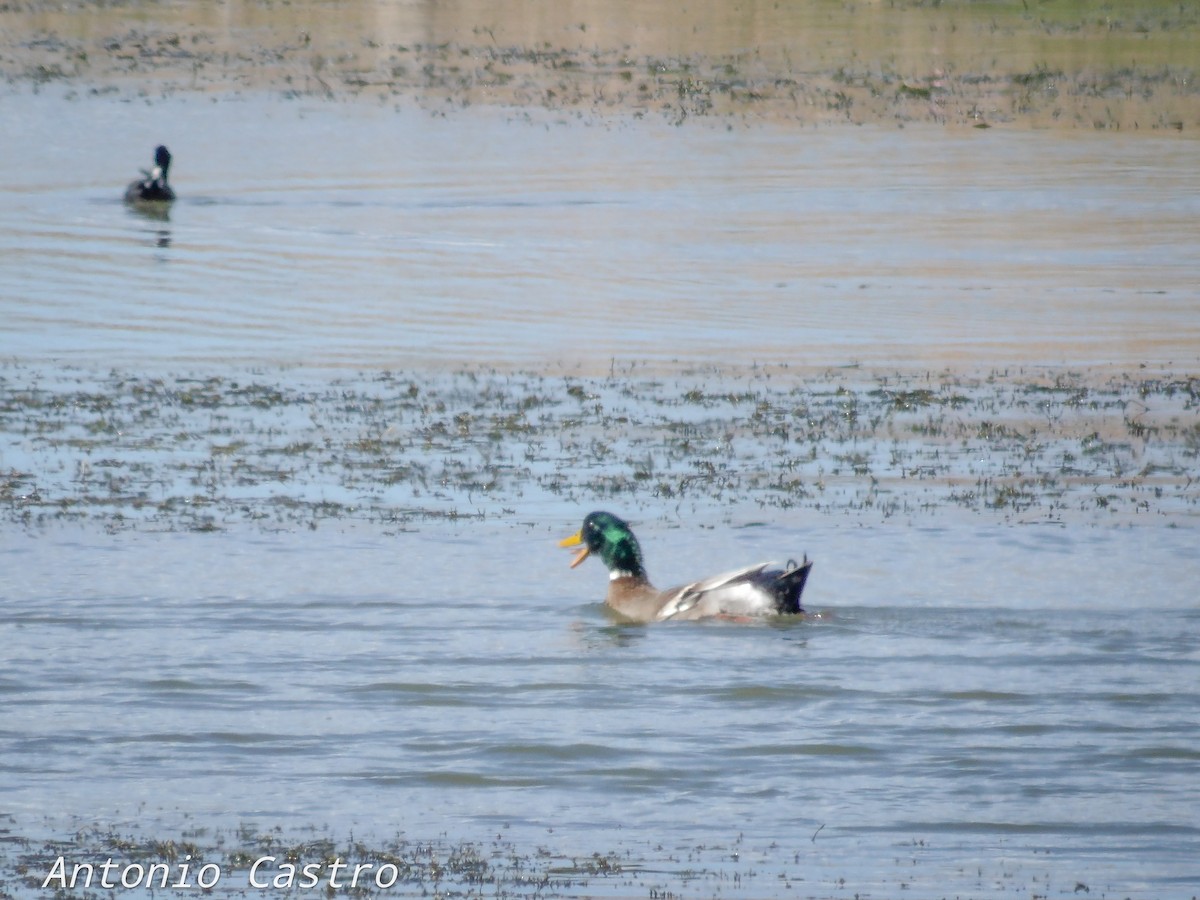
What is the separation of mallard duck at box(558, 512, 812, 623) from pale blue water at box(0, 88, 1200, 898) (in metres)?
0.18

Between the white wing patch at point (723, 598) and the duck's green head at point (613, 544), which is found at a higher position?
the duck's green head at point (613, 544)

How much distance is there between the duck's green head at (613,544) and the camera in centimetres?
1121

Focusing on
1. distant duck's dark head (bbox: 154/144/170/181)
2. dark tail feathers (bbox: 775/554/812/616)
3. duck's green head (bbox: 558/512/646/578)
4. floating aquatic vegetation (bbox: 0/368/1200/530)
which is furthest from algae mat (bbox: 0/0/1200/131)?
dark tail feathers (bbox: 775/554/812/616)

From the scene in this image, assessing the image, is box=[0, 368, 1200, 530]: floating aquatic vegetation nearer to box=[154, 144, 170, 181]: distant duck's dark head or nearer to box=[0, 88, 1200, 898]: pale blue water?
box=[0, 88, 1200, 898]: pale blue water

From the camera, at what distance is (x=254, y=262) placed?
74.1ft

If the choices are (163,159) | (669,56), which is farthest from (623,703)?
(669,56)

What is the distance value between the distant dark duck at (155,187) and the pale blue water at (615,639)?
4.18 metres

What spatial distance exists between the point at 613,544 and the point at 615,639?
75 centimetres

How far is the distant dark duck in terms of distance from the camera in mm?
27297

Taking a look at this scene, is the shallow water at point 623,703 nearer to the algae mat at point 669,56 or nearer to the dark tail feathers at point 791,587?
the dark tail feathers at point 791,587

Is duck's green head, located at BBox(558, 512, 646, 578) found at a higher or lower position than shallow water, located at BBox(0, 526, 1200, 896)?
higher

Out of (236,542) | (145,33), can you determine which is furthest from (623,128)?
(236,542)

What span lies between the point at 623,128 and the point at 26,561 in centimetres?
2525

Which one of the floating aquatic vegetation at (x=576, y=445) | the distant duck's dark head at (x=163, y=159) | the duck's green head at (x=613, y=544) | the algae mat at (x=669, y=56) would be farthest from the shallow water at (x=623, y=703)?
the algae mat at (x=669, y=56)
